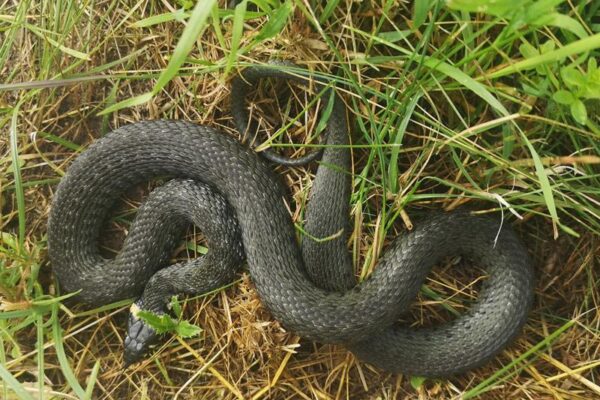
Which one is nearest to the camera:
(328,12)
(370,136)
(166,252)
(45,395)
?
(328,12)

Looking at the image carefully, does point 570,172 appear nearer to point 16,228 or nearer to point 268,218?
point 268,218

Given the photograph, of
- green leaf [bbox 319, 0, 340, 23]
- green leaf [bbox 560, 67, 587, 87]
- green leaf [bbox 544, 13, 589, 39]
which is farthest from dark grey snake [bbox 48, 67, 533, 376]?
green leaf [bbox 544, 13, 589, 39]

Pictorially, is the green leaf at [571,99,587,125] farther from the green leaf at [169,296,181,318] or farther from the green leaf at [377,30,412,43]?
the green leaf at [169,296,181,318]

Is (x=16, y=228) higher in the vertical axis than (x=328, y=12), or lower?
lower

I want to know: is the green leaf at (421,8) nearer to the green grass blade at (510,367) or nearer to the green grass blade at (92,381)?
the green grass blade at (510,367)

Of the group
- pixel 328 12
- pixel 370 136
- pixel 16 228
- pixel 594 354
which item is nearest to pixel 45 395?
pixel 16 228

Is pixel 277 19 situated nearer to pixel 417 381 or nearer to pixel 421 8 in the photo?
pixel 421 8

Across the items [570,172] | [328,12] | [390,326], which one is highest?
[328,12]

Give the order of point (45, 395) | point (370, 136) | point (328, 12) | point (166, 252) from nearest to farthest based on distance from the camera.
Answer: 1. point (328, 12)
2. point (370, 136)
3. point (45, 395)
4. point (166, 252)
